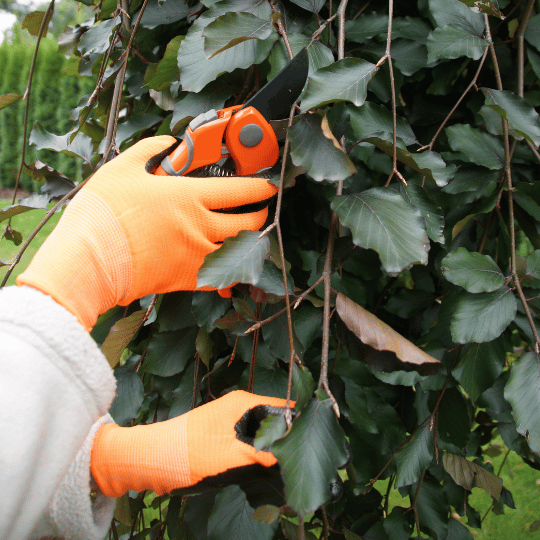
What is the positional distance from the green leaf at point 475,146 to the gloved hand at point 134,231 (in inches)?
13.0

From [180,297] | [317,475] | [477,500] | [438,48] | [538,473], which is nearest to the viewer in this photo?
[317,475]

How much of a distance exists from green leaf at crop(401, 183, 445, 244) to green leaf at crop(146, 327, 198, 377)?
1.52 feet

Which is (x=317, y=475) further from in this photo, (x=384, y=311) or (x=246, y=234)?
(x=384, y=311)

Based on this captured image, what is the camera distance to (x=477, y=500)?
1965mm

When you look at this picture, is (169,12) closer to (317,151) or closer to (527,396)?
(317,151)

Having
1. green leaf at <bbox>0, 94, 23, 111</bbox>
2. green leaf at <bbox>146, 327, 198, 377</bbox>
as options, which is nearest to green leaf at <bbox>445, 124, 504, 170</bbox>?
green leaf at <bbox>146, 327, 198, 377</bbox>

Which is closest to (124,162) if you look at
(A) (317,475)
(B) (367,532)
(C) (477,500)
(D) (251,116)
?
(D) (251,116)

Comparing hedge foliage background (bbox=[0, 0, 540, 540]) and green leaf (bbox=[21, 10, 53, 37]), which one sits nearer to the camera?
hedge foliage background (bbox=[0, 0, 540, 540])

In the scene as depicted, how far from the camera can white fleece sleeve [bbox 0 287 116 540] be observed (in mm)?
466

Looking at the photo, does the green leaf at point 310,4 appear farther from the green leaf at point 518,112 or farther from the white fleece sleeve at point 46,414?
the white fleece sleeve at point 46,414

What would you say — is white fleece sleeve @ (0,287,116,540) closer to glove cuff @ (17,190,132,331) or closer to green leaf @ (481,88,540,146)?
glove cuff @ (17,190,132,331)

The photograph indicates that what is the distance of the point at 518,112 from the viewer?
678 mm

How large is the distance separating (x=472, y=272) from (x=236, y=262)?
362 mm

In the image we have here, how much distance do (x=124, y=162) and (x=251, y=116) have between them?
194 mm
